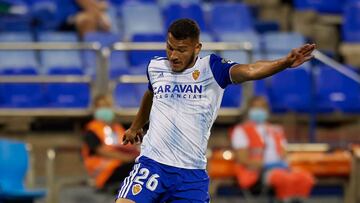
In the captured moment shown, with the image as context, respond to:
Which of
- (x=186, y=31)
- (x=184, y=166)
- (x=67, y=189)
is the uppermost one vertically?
(x=186, y=31)

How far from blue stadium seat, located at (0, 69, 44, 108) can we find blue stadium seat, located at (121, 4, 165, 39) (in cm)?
198

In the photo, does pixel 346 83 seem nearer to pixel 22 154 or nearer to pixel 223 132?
pixel 223 132

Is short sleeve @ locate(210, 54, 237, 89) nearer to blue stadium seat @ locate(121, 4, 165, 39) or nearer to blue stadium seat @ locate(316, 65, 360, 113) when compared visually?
blue stadium seat @ locate(316, 65, 360, 113)

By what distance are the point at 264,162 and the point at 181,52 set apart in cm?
547

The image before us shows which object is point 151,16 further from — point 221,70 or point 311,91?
point 221,70

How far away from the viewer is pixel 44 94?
13.6m

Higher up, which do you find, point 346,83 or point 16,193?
point 346,83

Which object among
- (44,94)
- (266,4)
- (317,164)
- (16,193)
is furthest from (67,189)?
(266,4)

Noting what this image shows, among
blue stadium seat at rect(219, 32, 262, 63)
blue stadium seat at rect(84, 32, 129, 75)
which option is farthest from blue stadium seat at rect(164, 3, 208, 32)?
blue stadium seat at rect(84, 32, 129, 75)

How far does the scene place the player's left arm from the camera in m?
6.64

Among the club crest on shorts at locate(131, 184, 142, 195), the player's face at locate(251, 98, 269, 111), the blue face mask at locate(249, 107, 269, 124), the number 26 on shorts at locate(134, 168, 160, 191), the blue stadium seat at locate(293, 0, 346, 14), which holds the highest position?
the blue stadium seat at locate(293, 0, 346, 14)

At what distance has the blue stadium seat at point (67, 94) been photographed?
13586 millimetres

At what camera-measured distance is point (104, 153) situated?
39.9ft

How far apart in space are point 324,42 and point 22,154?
5.54 metres
